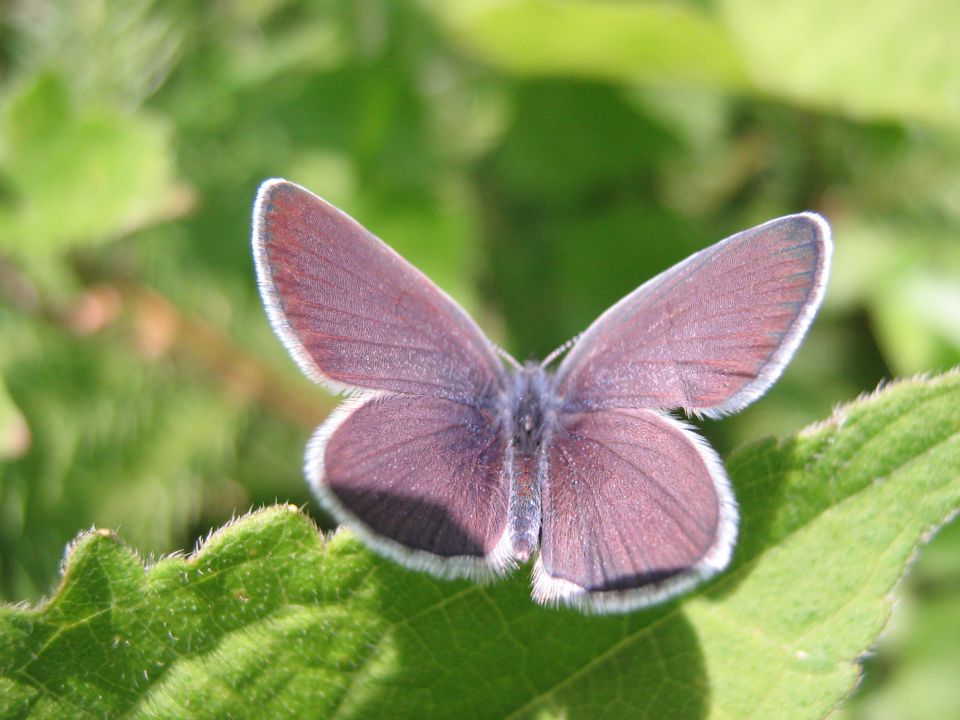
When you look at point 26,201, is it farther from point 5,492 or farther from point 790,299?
point 790,299

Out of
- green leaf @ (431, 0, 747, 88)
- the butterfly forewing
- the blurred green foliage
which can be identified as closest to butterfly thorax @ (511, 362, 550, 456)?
the butterfly forewing

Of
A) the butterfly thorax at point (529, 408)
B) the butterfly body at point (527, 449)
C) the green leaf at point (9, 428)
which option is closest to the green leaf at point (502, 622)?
the butterfly body at point (527, 449)

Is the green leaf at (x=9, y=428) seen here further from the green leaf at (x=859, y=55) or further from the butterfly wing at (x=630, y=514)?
the green leaf at (x=859, y=55)

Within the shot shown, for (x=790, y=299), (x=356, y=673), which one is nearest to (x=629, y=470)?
(x=790, y=299)

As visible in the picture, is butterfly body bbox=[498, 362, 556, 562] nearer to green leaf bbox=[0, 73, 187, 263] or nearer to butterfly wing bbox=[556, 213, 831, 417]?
butterfly wing bbox=[556, 213, 831, 417]

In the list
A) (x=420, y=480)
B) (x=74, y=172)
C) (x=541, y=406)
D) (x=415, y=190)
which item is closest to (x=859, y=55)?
(x=415, y=190)

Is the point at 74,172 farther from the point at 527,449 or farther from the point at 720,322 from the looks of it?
the point at 720,322
